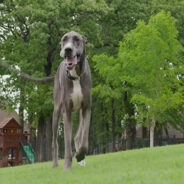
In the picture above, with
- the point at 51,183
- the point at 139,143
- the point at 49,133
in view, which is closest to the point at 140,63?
the point at 49,133

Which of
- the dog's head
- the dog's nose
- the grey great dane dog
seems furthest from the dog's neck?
the dog's nose

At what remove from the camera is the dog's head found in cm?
617

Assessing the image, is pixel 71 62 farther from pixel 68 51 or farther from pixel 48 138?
pixel 48 138

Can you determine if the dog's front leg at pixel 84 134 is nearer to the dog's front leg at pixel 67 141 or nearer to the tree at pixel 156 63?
the dog's front leg at pixel 67 141

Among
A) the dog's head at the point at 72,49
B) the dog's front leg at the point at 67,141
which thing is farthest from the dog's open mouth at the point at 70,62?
the dog's front leg at the point at 67,141

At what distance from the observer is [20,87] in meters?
23.9

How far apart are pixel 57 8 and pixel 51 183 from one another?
62.6 ft

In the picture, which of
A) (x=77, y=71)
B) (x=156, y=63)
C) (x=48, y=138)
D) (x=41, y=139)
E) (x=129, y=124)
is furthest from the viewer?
(x=129, y=124)

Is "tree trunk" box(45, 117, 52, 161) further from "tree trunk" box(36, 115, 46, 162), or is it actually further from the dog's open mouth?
the dog's open mouth

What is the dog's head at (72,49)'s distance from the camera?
6.17 m

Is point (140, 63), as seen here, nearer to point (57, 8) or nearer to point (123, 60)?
point (123, 60)

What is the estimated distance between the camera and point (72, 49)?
6184mm

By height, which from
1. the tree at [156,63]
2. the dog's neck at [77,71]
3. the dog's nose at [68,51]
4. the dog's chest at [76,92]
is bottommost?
the dog's chest at [76,92]

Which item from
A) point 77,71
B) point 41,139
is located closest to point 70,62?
point 77,71
